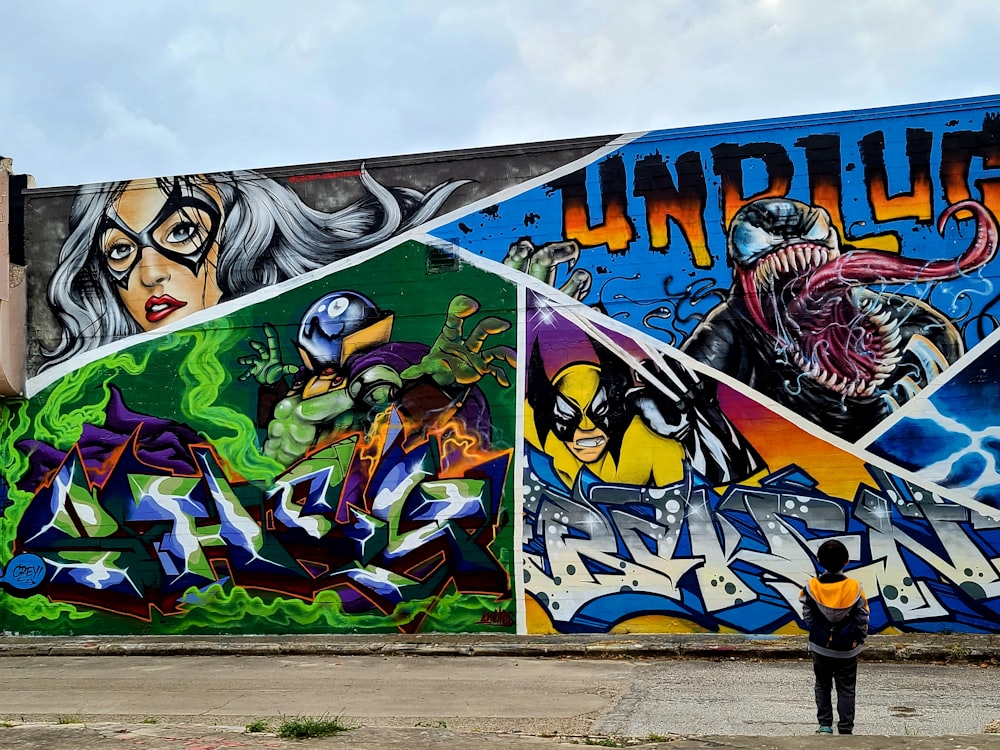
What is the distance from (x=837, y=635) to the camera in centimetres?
741

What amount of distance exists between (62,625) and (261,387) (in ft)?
14.6

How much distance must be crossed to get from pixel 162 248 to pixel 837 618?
11440 millimetres

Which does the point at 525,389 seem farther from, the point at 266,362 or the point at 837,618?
the point at 837,618

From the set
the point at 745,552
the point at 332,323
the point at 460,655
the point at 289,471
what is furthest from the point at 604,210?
the point at 460,655

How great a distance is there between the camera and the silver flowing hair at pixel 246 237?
49.3 feet

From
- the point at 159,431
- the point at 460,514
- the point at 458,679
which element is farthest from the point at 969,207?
the point at 159,431

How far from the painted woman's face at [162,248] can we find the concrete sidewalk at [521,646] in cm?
A: 445

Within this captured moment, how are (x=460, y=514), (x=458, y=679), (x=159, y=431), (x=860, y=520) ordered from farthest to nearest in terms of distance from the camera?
(x=159, y=431)
(x=460, y=514)
(x=860, y=520)
(x=458, y=679)

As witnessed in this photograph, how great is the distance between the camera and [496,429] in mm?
14328

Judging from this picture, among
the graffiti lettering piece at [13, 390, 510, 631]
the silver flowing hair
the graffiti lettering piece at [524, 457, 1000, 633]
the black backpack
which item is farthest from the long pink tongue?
the black backpack

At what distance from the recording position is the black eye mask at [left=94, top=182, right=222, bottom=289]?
51.1 ft

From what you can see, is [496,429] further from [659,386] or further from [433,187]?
[433,187]

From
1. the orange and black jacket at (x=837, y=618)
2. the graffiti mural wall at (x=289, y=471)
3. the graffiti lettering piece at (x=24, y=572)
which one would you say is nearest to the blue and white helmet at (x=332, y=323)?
the graffiti mural wall at (x=289, y=471)

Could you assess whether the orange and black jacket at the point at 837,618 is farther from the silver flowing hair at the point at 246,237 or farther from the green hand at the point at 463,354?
the silver flowing hair at the point at 246,237
